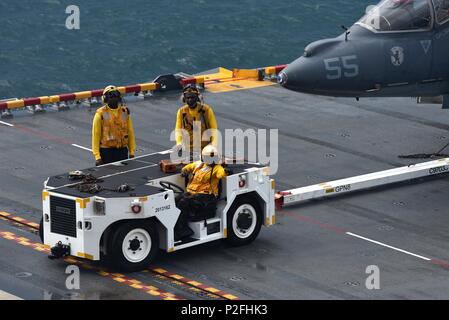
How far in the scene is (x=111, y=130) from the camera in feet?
81.7

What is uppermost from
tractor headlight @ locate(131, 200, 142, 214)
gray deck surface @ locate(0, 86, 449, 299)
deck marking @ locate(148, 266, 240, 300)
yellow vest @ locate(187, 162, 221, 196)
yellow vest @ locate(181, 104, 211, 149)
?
yellow vest @ locate(181, 104, 211, 149)

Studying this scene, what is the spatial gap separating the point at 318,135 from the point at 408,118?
3265 mm

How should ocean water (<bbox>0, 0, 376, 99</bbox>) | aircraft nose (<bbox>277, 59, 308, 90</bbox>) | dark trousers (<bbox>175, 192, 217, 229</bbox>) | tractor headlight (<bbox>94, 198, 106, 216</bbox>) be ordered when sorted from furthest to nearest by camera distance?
ocean water (<bbox>0, 0, 376, 99</bbox>)
aircraft nose (<bbox>277, 59, 308, 90</bbox>)
dark trousers (<bbox>175, 192, 217, 229</bbox>)
tractor headlight (<bbox>94, 198, 106, 216</bbox>)

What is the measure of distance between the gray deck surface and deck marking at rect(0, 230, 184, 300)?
0.18 m

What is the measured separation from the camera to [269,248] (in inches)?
949

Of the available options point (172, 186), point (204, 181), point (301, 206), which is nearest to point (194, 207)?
point (204, 181)

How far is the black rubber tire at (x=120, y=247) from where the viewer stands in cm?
2208

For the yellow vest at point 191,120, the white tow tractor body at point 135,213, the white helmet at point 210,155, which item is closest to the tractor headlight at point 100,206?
the white tow tractor body at point 135,213

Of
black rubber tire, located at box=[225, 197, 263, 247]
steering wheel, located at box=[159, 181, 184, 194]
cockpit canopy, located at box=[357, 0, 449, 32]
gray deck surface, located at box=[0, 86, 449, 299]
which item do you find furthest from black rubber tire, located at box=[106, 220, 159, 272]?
cockpit canopy, located at box=[357, 0, 449, 32]

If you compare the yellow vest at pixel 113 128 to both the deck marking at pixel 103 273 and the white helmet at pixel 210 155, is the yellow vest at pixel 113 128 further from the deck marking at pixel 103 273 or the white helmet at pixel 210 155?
the deck marking at pixel 103 273

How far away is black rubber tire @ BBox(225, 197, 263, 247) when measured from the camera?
2364 cm

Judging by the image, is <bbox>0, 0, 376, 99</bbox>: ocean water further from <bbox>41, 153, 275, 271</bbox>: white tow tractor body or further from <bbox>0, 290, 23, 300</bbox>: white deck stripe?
<bbox>0, 290, 23, 300</bbox>: white deck stripe
